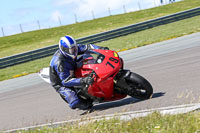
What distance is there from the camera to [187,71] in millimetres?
8344

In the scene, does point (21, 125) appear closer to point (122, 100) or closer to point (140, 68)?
point (122, 100)

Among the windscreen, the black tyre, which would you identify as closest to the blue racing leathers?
the windscreen

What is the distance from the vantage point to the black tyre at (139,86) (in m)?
6.35

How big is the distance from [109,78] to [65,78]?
34.6 inches

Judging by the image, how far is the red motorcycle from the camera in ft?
21.0

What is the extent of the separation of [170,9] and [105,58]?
Result: 123 feet

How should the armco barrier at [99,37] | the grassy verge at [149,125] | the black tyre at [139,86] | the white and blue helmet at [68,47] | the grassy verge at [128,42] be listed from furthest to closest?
the armco barrier at [99,37] → the grassy verge at [128,42] → the white and blue helmet at [68,47] → the black tyre at [139,86] → the grassy verge at [149,125]

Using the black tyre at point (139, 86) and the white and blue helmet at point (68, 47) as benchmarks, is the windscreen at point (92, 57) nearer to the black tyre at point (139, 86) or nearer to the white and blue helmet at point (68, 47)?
the white and blue helmet at point (68, 47)

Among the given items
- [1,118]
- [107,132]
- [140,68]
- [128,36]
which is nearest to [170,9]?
[128,36]

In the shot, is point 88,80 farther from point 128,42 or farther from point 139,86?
point 128,42

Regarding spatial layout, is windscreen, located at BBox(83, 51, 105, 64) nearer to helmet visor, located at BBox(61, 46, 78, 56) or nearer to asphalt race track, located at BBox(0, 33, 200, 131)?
helmet visor, located at BBox(61, 46, 78, 56)

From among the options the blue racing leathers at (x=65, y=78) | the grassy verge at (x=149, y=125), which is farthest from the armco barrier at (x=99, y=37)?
the grassy verge at (x=149, y=125)

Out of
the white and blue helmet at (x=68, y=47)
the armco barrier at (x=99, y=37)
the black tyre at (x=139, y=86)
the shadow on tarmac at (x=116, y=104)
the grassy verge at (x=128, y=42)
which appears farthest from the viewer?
the armco barrier at (x=99, y=37)

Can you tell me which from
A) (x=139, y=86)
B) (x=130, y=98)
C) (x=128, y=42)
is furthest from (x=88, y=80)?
(x=128, y=42)
